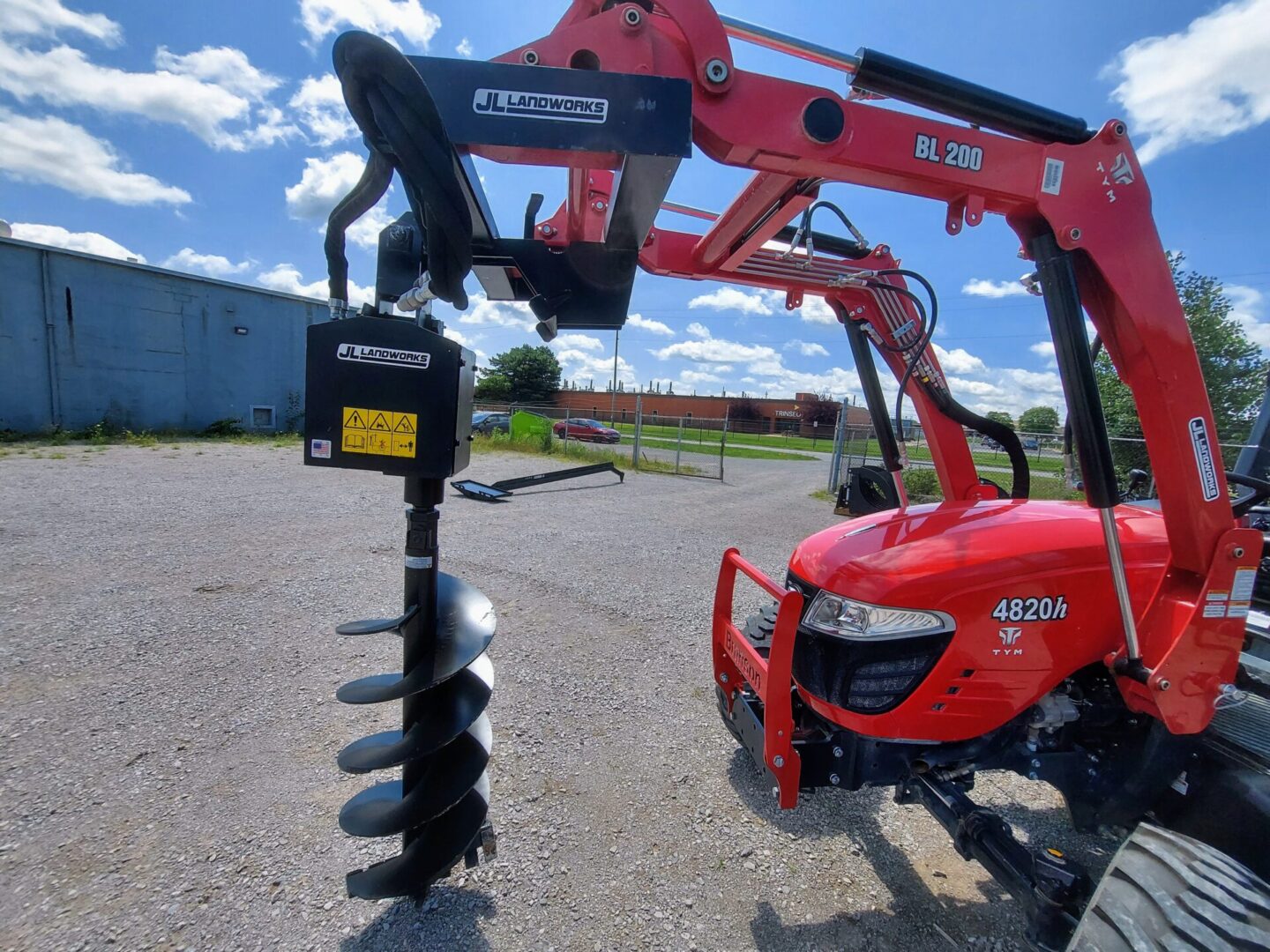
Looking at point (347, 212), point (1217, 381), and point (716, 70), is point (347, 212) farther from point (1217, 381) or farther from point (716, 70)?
point (1217, 381)

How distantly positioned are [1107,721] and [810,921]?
1281 millimetres

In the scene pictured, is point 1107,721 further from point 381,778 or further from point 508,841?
point 381,778

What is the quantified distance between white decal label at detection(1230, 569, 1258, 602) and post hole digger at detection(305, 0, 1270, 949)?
12mm

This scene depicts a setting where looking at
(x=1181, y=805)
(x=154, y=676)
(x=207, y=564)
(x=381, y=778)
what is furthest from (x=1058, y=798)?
(x=207, y=564)

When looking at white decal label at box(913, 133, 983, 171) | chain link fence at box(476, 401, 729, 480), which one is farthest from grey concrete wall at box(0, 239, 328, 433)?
white decal label at box(913, 133, 983, 171)

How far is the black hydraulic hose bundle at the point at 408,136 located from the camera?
1298mm

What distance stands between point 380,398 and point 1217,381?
6582mm

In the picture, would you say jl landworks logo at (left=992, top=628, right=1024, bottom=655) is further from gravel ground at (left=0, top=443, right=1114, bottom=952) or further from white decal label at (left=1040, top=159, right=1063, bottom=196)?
white decal label at (left=1040, top=159, right=1063, bottom=196)

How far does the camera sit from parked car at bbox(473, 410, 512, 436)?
1037 inches

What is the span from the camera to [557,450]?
19.1 meters

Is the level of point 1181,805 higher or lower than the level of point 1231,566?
lower

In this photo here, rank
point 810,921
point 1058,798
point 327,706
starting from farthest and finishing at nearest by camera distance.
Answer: point 327,706
point 1058,798
point 810,921

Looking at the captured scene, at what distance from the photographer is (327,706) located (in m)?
3.37

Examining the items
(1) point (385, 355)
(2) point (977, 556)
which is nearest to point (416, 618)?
(1) point (385, 355)
